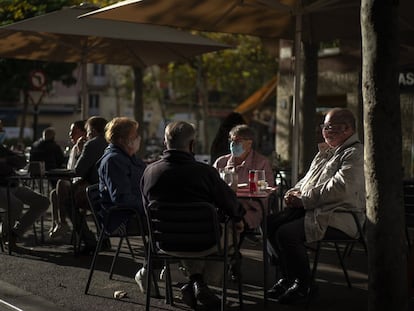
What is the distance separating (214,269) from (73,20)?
557 cm

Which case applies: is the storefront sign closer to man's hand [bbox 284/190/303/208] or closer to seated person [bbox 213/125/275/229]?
seated person [bbox 213/125/275/229]

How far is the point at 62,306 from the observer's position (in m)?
6.55

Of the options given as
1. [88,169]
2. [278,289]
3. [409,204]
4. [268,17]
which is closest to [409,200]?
[409,204]

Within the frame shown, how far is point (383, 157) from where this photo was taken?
528 cm

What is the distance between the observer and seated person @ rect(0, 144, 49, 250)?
9484 millimetres

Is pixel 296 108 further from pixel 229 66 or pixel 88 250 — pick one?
pixel 229 66

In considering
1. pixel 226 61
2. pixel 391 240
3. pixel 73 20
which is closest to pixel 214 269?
pixel 391 240

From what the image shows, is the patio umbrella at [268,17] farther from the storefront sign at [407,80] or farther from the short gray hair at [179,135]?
the storefront sign at [407,80]

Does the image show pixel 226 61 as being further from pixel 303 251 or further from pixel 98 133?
pixel 303 251

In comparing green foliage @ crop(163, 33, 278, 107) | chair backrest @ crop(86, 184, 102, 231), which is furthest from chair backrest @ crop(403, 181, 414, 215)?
green foliage @ crop(163, 33, 278, 107)

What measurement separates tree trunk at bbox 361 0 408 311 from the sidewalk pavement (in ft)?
3.93

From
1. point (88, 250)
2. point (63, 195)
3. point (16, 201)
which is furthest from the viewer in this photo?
point (63, 195)

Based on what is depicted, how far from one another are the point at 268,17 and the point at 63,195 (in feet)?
10.9

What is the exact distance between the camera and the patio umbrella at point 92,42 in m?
10.8
